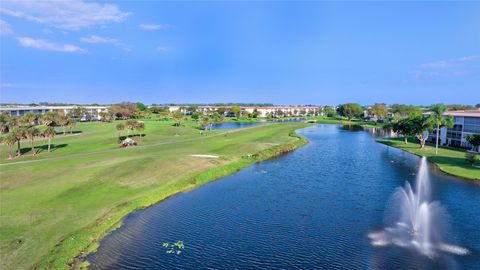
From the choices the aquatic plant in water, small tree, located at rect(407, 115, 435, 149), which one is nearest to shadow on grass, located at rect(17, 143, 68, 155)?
the aquatic plant in water

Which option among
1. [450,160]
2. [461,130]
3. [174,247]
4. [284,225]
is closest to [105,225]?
[174,247]

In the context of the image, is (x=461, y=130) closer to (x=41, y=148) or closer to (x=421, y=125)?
(x=421, y=125)

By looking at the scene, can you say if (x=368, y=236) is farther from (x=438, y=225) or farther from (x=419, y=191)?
(x=419, y=191)

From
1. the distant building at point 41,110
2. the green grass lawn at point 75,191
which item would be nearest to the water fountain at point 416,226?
the green grass lawn at point 75,191

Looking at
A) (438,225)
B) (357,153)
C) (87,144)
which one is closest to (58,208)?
(438,225)

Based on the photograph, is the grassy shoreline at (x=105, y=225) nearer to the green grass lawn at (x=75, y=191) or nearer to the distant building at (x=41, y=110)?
the green grass lawn at (x=75, y=191)

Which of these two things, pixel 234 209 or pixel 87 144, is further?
pixel 87 144

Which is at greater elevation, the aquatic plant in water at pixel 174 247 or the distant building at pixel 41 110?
the distant building at pixel 41 110

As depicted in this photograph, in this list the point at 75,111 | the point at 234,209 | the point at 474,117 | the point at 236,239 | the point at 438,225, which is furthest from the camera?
the point at 75,111
